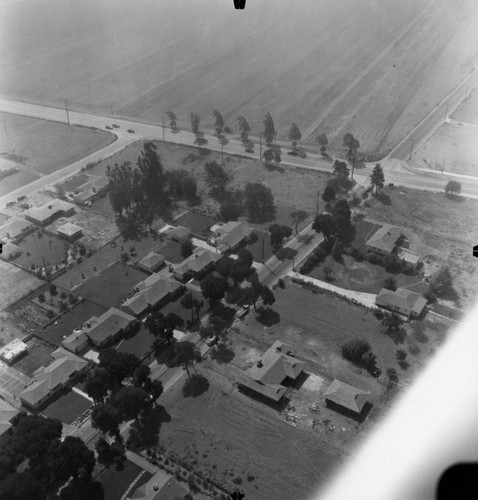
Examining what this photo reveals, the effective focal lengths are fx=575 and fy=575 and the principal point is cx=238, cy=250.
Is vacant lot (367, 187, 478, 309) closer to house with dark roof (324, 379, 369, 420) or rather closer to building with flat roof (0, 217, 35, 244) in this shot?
house with dark roof (324, 379, 369, 420)

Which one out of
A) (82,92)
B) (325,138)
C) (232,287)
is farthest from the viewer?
(82,92)

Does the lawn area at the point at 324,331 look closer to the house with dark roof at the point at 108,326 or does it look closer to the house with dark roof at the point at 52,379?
the house with dark roof at the point at 108,326

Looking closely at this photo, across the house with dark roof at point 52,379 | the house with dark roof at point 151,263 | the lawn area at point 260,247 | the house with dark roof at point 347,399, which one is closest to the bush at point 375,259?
the lawn area at point 260,247

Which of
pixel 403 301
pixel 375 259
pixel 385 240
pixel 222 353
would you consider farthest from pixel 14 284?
pixel 385 240

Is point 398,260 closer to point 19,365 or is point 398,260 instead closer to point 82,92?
point 19,365

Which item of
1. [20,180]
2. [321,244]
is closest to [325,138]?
[321,244]

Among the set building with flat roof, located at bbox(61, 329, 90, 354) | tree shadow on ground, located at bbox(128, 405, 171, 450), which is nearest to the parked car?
tree shadow on ground, located at bbox(128, 405, 171, 450)

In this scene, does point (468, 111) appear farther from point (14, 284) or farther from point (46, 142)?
point (14, 284)

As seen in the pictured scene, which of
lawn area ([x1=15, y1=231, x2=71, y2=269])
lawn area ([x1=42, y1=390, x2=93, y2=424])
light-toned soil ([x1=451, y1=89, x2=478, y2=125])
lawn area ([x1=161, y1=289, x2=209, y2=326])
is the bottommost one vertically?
lawn area ([x1=42, y1=390, x2=93, y2=424])
